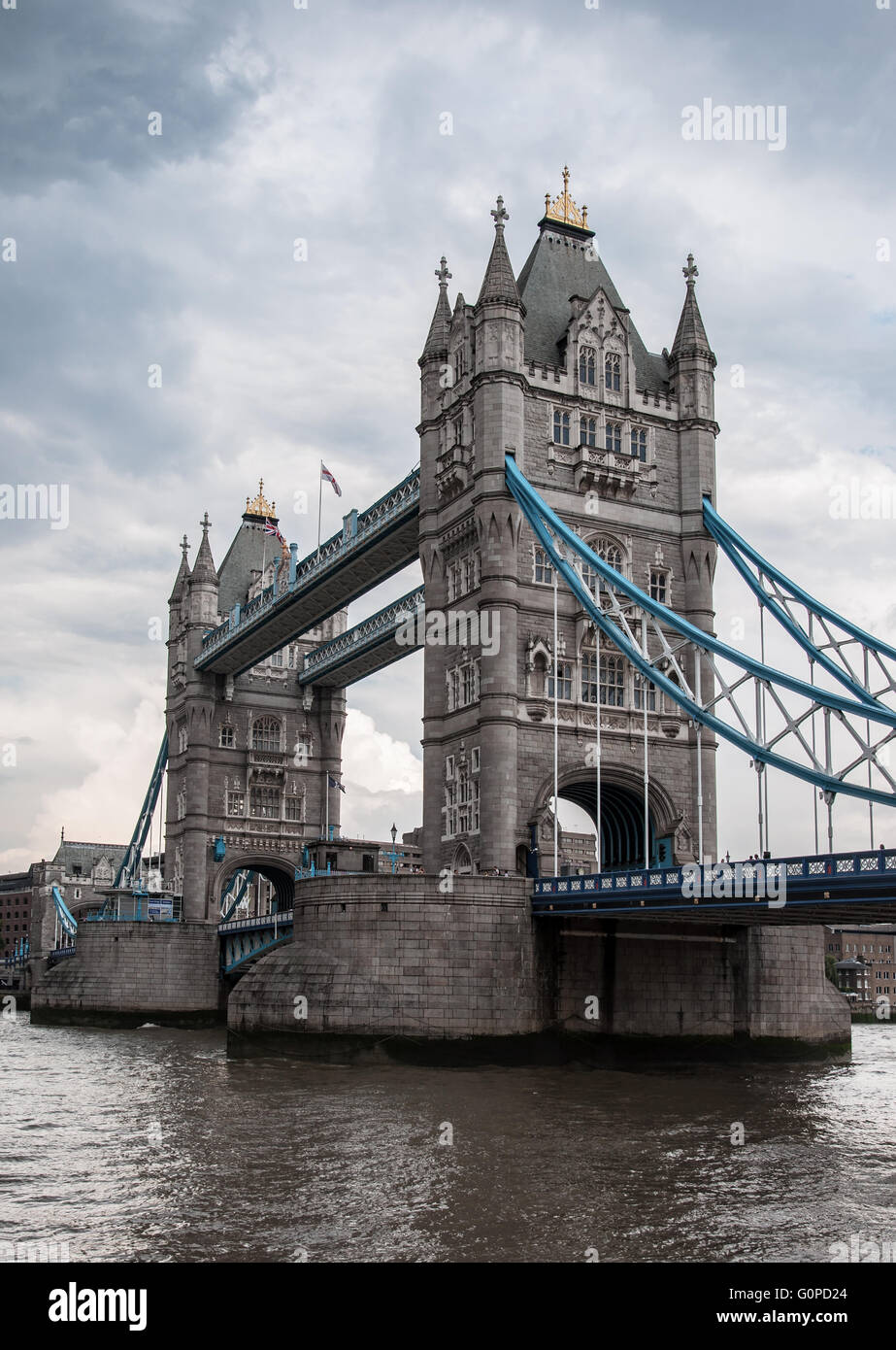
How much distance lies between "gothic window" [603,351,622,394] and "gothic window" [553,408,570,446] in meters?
2.19

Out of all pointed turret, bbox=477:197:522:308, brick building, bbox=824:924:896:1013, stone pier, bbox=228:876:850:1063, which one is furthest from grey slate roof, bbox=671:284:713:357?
brick building, bbox=824:924:896:1013

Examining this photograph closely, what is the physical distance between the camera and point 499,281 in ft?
140

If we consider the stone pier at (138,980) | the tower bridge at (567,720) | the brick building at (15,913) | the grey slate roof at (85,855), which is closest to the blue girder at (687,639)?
the tower bridge at (567,720)

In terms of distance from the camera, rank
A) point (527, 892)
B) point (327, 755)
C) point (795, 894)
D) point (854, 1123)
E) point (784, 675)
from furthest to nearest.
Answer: point (327, 755) → point (527, 892) → point (784, 675) → point (795, 894) → point (854, 1123)

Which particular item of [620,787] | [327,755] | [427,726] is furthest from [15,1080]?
[327,755]

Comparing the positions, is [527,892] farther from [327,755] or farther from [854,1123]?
[327,755]

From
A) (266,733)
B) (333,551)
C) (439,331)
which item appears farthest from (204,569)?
(439,331)

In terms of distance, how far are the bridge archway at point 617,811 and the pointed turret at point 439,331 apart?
15.8 m

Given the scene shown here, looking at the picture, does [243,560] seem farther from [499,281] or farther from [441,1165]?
[441,1165]

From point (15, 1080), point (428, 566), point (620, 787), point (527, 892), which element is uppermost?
point (428, 566)

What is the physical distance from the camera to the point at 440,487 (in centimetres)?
4506

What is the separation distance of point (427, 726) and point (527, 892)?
9112 millimetres

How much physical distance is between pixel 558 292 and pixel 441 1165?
33901 millimetres

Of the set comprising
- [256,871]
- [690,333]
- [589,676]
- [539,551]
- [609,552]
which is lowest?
[256,871]
